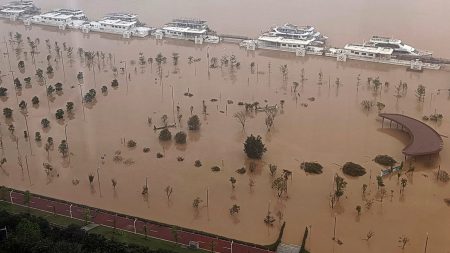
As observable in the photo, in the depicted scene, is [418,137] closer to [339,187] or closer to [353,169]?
[353,169]

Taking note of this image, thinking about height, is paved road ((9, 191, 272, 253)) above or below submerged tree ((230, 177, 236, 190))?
below

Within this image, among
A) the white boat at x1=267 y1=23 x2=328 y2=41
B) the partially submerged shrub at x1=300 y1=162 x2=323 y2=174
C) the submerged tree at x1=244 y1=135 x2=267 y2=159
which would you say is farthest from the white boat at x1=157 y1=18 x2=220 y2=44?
the partially submerged shrub at x1=300 y1=162 x2=323 y2=174

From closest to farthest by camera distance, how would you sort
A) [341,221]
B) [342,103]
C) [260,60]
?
[341,221] → [342,103] → [260,60]

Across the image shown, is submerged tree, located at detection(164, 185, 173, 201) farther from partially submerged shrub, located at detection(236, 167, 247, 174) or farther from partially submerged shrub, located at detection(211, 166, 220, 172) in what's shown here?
partially submerged shrub, located at detection(236, 167, 247, 174)

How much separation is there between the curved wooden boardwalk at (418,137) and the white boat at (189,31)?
881cm

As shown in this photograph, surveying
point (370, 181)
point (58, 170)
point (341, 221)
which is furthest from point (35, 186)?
point (370, 181)

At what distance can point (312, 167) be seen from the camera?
11.1 metres

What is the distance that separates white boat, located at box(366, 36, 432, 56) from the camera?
57.4 ft

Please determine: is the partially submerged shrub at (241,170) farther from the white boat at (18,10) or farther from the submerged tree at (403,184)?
the white boat at (18,10)

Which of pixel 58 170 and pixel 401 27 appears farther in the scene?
pixel 401 27

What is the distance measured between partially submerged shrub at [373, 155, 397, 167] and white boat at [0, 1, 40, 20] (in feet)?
59.1

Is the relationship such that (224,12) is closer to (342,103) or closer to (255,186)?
(342,103)

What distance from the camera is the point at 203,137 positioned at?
500 inches

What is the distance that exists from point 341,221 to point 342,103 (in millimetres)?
5431
